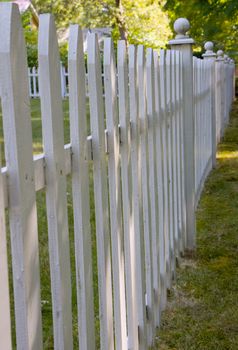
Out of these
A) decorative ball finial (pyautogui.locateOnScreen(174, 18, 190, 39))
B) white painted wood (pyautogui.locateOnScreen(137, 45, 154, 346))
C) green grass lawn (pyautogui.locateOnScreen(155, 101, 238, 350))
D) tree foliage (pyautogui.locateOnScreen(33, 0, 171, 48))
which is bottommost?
green grass lawn (pyautogui.locateOnScreen(155, 101, 238, 350))

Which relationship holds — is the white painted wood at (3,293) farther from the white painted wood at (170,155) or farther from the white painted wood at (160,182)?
the white painted wood at (170,155)

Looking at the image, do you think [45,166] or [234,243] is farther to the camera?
[234,243]

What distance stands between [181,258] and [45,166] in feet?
10.1

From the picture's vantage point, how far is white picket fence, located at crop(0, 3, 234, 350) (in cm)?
149

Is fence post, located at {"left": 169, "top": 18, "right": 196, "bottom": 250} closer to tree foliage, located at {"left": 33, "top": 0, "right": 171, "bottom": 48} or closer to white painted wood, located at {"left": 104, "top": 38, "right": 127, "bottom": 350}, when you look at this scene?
white painted wood, located at {"left": 104, "top": 38, "right": 127, "bottom": 350}

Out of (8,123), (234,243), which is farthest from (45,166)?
(234,243)

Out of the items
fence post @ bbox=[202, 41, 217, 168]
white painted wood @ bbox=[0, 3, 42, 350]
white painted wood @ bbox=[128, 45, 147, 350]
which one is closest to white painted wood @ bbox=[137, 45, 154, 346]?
white painted wood @ bbox=[128, 45, 147, 350]

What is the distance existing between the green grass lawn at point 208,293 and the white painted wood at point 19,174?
70.6 inches

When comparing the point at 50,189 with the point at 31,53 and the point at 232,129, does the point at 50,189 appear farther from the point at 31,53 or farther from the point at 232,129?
the point at 31,53

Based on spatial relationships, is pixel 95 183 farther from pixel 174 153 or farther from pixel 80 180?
pixel 174 153

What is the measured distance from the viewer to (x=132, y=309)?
9.04 ft

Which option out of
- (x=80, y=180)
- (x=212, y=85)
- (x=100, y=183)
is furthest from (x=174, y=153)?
(x=212, y=85)

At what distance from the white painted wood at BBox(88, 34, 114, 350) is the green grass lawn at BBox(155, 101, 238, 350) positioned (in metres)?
1.01

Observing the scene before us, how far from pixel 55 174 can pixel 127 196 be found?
1.00 metres
